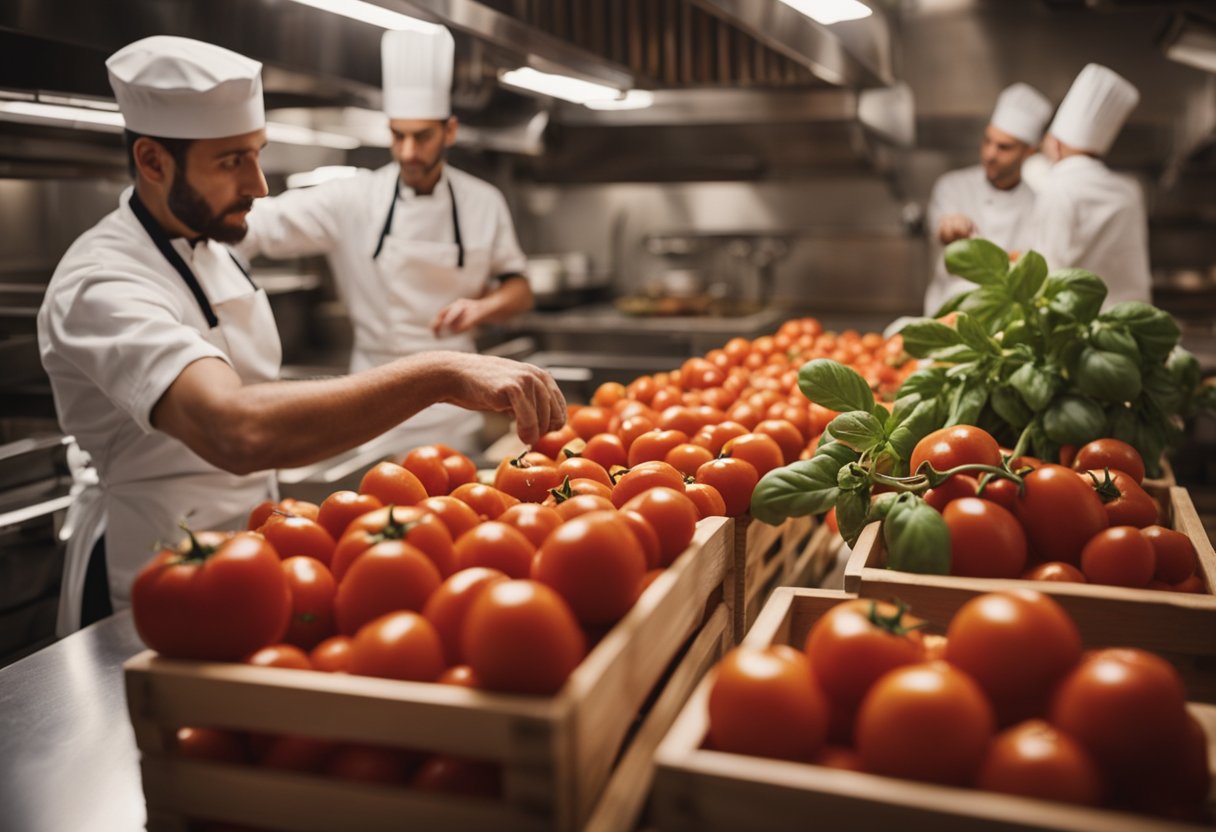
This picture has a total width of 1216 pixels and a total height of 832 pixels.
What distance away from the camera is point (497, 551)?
1.01 meters

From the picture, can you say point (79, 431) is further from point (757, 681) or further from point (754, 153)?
point (754, 153)

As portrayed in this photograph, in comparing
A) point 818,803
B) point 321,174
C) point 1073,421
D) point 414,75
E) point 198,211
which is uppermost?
point 414,75

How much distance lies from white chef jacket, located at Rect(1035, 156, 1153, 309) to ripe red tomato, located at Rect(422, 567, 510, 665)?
304 centimetres

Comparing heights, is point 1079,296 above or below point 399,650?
above

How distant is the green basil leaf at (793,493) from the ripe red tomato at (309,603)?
0.56 meters

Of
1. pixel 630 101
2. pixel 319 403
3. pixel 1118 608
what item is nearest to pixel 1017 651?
pixel 1118 608

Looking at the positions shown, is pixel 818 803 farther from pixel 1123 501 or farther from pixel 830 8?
pixel 830 8

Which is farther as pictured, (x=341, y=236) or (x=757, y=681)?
(x=341, y=236)

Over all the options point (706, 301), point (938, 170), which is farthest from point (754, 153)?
point (938, 170)

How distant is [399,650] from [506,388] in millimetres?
655

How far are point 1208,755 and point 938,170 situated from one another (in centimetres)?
543

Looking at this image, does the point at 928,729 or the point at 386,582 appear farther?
the point at 386,582

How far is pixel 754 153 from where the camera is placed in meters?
5.32

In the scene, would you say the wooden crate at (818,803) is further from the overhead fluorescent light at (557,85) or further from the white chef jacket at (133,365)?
the overhead fluorescent light at (557,85)
